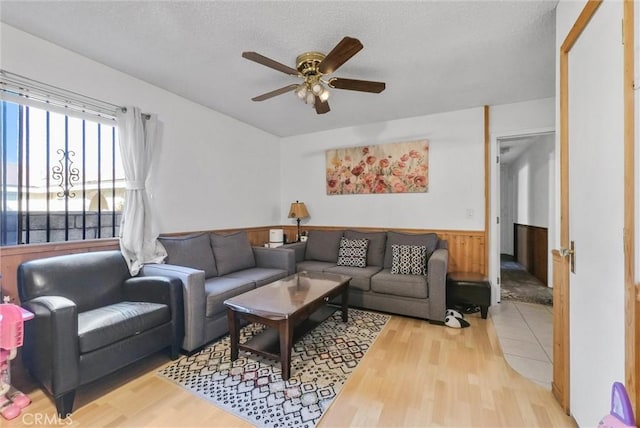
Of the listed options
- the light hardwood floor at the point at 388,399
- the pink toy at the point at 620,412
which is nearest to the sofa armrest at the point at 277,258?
the light hardwood floor at the point at 388,399

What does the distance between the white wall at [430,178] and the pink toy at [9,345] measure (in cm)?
337

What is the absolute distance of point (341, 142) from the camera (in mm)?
4211

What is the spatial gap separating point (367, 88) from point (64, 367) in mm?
2637

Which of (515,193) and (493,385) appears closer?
(493,385)

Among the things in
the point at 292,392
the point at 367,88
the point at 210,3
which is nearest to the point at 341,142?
the point at 367,88

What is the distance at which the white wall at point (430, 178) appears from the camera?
3.42 m

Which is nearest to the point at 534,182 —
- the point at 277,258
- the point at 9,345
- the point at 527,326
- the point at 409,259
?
the point at 527,326

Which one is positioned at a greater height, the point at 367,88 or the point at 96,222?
the point at 367,88

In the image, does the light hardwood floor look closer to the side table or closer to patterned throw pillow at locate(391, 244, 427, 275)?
the side table

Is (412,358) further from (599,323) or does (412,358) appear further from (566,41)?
(566,41)

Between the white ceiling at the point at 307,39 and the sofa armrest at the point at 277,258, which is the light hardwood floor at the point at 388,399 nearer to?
the sofa armrest at the point at 277,258

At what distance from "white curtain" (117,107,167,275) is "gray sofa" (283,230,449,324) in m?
1.73

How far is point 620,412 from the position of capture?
0.92m

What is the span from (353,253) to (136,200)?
246 centimetres
